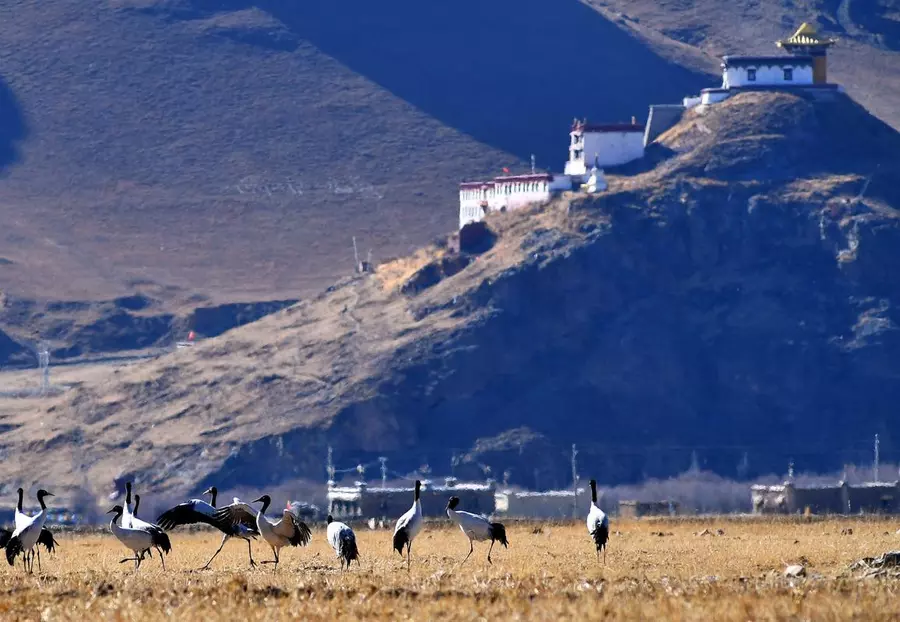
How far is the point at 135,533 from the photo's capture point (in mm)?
44938

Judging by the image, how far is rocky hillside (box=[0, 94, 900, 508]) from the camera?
18075 cm

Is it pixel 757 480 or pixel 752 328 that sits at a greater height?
pixel 752 328

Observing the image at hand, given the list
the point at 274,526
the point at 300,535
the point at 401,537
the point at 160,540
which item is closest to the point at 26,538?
the point at 160,540

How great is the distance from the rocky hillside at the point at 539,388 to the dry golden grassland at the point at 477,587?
124 metres

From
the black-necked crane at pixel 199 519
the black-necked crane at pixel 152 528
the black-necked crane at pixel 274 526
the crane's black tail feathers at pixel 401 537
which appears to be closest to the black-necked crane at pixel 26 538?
the black-necked crane at pixel 152 528

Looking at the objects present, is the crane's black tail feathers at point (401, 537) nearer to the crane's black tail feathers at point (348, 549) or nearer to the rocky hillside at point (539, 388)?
the crane's black tail feathers at point (348, 549)

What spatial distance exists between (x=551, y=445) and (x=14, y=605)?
142905 mm

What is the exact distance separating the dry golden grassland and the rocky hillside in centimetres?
12425

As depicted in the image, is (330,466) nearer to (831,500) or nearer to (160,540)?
(831,500)

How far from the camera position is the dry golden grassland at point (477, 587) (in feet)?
116

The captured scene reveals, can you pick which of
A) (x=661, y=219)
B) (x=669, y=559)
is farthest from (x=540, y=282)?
(x=669, y=559)

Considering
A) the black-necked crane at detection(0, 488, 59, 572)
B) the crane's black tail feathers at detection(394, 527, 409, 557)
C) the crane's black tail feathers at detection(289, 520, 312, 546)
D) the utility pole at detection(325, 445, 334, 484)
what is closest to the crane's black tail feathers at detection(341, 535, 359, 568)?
the crane's black tail feathers at detection(394, 527, 409, 557)

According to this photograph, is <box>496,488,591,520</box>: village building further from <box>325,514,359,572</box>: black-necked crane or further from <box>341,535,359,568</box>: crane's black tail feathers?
<box>341,535,359,568</box>: crane's black tail feathers

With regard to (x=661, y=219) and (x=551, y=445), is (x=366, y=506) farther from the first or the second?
(x=661, y=219)
